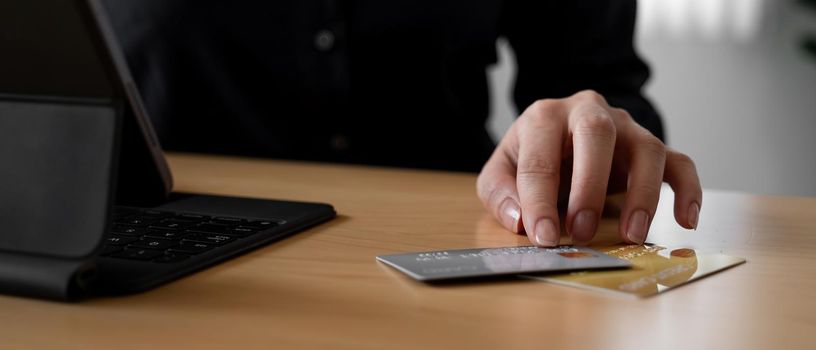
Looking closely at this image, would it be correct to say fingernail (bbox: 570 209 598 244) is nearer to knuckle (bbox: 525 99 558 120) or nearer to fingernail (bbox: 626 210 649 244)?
fingernail (bbox: 626 210 649 244)

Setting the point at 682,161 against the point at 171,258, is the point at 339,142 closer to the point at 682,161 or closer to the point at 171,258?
the point at 682,161

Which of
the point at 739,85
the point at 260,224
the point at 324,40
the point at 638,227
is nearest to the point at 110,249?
the point at 260,224

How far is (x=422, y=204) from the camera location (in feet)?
2.85

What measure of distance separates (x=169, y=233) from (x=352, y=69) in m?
0.73

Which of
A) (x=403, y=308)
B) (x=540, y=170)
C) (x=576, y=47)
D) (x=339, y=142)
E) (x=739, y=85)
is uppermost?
(x=739, y=85)

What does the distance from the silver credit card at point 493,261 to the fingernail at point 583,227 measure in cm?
3

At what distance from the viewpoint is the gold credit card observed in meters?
0.56

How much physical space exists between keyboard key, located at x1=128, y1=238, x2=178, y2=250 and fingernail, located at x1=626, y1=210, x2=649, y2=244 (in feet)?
1.07

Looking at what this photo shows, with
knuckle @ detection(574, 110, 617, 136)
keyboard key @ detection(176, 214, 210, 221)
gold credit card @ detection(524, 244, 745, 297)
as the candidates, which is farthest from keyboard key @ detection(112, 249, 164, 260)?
knuckle @ detection(574, 110, 617, 136)

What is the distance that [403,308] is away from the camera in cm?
52

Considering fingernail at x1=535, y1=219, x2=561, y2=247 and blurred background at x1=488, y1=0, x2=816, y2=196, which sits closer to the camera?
fingernail at x1=535, y1=219, x2=561, y2=247

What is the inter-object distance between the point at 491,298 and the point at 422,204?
0.33 metres

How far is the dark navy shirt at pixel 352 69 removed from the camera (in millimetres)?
1335

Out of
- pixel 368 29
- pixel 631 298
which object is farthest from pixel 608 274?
pixel 368 29
